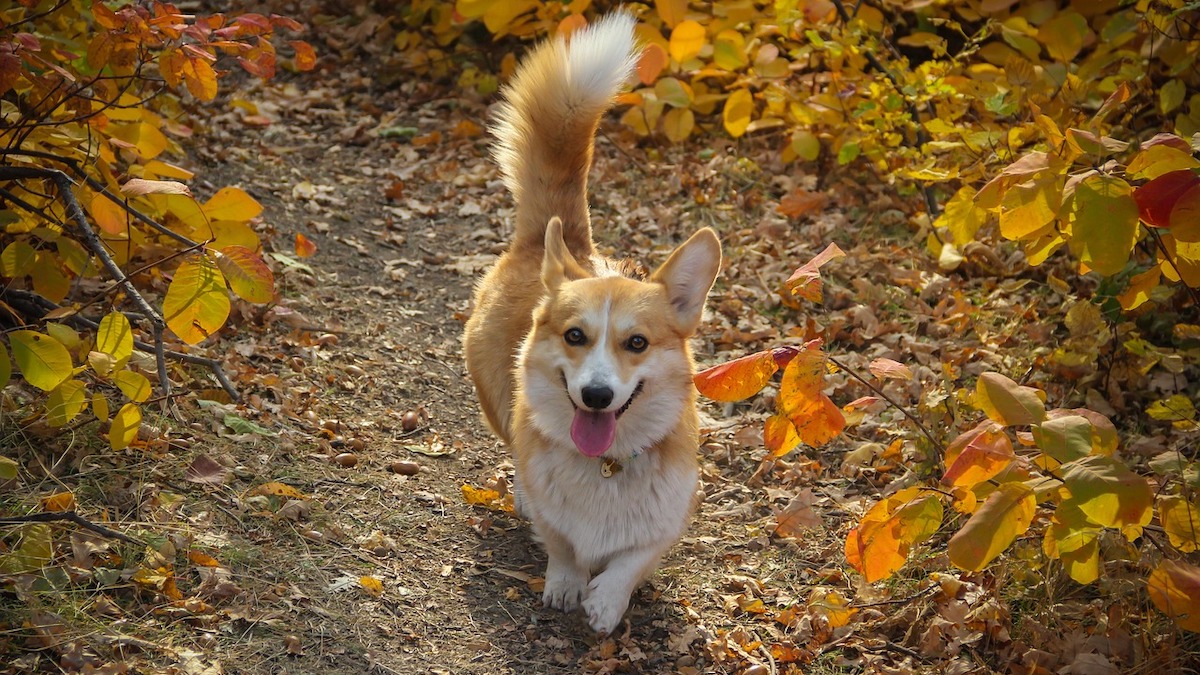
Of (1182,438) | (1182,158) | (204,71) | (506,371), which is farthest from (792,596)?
(204,71)

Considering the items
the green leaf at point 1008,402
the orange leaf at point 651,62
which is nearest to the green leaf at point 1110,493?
the green leaf at point 1008,402

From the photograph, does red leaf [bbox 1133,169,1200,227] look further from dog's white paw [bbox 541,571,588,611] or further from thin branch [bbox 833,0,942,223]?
thin branch [bbox 833,0,942,223]

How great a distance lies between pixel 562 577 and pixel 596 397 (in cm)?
76

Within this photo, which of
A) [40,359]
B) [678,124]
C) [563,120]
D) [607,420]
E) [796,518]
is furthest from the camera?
[678,124]

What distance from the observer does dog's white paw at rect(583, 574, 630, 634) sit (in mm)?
3309

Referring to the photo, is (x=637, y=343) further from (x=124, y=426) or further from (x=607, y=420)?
(x=124, y=426)

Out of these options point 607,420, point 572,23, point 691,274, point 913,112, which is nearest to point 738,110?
point 913,112

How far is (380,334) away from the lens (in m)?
5.02

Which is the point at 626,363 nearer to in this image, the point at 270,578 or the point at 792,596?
the point at 792,596

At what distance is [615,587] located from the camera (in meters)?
3.33

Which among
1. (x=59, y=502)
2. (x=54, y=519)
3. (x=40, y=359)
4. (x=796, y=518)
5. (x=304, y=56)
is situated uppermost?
(x=304, y=56)

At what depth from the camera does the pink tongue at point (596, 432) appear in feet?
10.8

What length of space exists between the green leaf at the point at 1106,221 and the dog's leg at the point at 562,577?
1.92 m

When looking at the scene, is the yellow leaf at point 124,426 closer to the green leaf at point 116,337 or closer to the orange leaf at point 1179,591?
the green leaf at point 116,337
